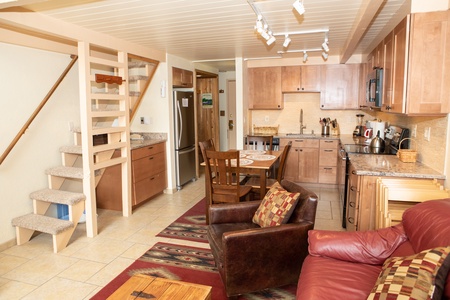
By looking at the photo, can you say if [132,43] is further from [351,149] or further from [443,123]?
[443,123]

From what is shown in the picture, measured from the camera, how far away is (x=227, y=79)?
8156mm

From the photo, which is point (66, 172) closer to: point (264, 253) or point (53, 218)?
point (53, 218)

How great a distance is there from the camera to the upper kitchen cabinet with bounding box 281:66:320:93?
18.7 ft

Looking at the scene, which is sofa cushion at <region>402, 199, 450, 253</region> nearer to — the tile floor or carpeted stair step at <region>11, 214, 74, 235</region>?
the tile floor

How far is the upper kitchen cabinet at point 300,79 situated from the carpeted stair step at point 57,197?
3.92 m

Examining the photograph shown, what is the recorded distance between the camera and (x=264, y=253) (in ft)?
7.55

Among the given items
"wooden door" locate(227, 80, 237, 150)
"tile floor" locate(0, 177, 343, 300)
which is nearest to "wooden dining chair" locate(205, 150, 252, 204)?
"tile floor" locate(0, 177, 343, 300)

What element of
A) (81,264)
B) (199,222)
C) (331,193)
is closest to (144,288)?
(81,264)

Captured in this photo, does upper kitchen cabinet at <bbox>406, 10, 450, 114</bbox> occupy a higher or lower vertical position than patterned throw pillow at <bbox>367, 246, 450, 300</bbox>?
higher

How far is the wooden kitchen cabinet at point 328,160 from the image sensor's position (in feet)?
18.1

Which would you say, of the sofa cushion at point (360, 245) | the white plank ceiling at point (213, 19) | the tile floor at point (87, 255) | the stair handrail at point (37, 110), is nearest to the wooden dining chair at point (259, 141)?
the tile floor at point (87, 255)

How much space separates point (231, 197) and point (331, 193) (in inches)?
98.1

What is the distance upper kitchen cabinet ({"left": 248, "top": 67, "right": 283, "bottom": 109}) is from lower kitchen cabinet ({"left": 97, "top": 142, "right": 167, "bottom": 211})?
7.02ft

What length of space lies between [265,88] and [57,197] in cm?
392
